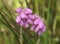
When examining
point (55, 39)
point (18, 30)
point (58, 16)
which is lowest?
point (55, 39)

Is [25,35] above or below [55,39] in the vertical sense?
above

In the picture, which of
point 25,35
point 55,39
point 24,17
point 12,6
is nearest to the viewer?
point 24,17

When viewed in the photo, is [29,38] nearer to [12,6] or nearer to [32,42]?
[32,42]

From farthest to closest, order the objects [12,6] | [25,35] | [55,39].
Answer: [12,6] < [55,39] < [25,35]

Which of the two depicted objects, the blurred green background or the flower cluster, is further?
the blurred green background

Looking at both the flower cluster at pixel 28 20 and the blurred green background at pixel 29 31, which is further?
the blurred green background at pixel 29 31

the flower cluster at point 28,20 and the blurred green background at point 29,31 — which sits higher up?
the flower cluster at point 28,20

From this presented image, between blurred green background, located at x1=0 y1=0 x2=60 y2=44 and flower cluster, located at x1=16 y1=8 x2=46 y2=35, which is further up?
flower cluster, located at x1=16 y1=8 x2=46 y2=35

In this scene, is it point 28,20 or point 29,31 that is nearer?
point 28,20

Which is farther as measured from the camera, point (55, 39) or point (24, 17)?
point (55, 39)

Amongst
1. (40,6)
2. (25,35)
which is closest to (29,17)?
(25,35)
